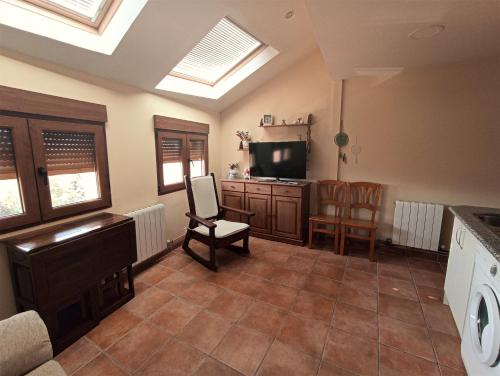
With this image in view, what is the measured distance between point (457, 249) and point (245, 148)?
9.77ft

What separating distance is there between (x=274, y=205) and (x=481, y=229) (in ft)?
7.45

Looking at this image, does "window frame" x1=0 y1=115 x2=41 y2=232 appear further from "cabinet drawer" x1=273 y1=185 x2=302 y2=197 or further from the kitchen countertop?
the kitchen countertop

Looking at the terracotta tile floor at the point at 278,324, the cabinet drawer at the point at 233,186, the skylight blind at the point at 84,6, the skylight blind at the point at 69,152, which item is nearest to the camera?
the terracotta tile floor at the point at 278,324

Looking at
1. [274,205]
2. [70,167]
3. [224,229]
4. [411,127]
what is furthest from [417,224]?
[70,167]

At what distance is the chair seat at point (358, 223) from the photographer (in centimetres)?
296

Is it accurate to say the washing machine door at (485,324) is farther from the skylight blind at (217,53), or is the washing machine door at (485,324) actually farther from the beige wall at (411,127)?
the skylight blind at (217,53)

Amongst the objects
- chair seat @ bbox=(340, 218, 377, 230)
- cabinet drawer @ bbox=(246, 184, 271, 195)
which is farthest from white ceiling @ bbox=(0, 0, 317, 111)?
chair seat @ bbox=(340, 218, 377, 230)

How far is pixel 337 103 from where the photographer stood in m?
3.40

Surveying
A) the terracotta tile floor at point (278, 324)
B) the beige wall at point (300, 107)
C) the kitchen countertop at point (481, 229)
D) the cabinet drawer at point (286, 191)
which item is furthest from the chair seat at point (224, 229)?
the kitchen countertop at point (481, 229)

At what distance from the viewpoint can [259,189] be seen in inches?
142

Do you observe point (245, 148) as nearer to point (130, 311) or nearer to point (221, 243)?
point (221, 243)

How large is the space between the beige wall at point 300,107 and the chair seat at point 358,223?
2.52ft

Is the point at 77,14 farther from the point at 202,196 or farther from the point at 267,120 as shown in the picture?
the point at 267,120

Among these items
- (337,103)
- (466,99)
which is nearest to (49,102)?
(337,103)
